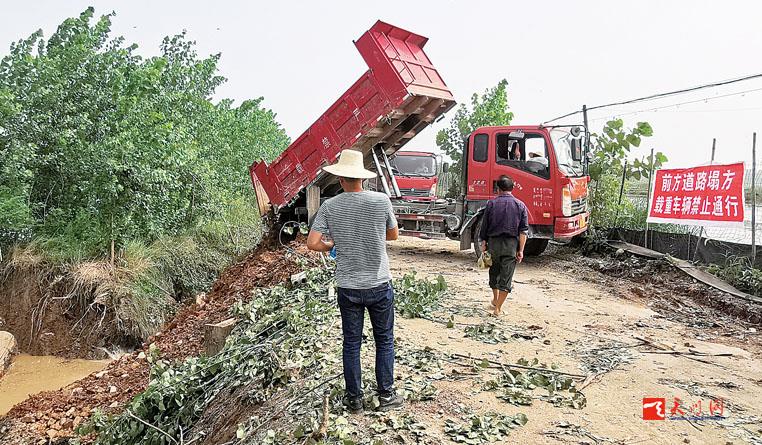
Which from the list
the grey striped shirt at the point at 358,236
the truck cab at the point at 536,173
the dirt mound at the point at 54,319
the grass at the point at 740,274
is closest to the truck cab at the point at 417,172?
the truck cab at the point at 536,173

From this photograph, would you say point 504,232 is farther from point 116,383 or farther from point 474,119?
point 474,119

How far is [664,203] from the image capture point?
403 inches

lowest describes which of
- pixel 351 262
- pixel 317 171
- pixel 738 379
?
pixel 738 379

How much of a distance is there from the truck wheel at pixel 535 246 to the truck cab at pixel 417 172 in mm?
4668

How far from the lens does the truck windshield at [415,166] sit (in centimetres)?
1641

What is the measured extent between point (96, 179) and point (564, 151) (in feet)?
29.0

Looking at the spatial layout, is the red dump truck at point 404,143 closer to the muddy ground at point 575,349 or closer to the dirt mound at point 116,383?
the muddy ground at point 575,349

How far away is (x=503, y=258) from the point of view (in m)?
6.68

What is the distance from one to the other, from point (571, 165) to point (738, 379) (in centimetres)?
591

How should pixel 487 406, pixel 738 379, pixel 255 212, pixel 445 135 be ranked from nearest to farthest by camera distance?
1. pixel 487 406
2. pixel 738 379
3. pixel 255 212
4. pixel 445 135

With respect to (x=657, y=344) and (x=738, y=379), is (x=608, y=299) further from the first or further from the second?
(x=738, y=379)

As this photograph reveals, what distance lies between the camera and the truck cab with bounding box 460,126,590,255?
10.2 meters

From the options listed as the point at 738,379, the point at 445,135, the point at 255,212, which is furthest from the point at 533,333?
the point at 445,135

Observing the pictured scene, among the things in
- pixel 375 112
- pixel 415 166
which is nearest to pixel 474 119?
pixel 415 166
